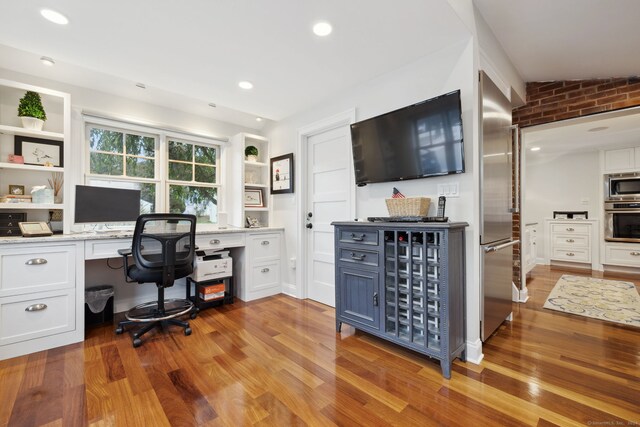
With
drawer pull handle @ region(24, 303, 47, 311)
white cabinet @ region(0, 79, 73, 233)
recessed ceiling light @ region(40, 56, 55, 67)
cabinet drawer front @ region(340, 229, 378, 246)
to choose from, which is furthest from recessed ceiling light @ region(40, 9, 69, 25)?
cabinet drawer front @ region(340, 229, 378, 246)

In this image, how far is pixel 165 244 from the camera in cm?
238

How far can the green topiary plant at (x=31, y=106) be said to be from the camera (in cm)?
242

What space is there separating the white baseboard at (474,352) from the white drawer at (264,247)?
2366 millimetres

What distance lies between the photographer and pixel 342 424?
139 centimetres

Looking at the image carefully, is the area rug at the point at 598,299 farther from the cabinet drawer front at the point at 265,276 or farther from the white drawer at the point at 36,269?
the white drawer at the point at 36,269

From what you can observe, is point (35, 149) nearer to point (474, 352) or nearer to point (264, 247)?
point (264, 247)

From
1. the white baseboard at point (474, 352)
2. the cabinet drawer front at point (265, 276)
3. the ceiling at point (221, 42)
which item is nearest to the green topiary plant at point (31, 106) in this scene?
the ceiling at point (221, 42)

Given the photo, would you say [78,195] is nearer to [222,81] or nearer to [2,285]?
[2,285]

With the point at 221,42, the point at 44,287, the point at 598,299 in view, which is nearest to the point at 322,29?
the point at 221,42

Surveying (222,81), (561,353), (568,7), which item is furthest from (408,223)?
(222,81)

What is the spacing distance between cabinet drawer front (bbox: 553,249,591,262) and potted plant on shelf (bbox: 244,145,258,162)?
5.93 metres

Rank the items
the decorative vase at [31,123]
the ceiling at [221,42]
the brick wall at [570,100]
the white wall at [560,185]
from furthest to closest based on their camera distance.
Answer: the white wall at [560,185] < the brick wall at [570,100] < the decorative vase at [31,123] < the ceiling at [221,42]

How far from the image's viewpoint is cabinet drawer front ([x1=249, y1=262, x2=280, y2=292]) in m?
3.43

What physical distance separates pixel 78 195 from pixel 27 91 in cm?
98
